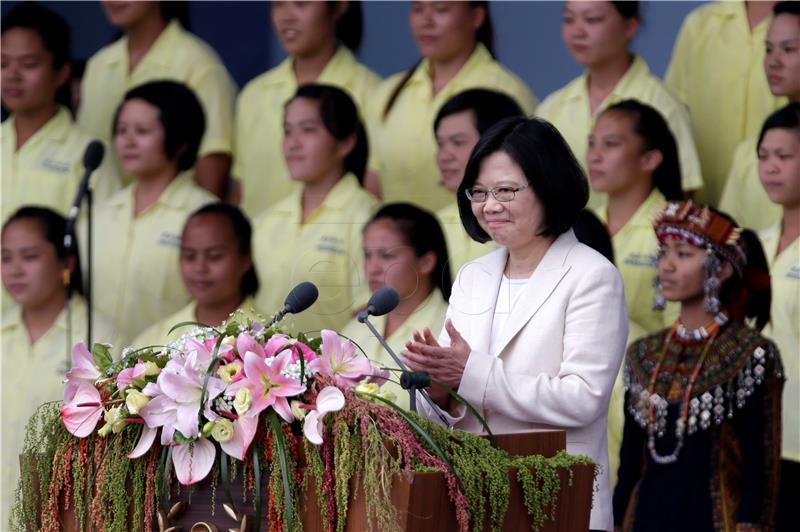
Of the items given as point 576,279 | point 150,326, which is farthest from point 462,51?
point 576,279

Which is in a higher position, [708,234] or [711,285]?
[708,234]

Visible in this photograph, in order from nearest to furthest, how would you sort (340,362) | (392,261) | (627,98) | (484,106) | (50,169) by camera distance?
1. (340,362)
2. (392,261)
3. (627,98)
4. (484,106)
5. (50,169)

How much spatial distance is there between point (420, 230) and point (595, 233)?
0.59m

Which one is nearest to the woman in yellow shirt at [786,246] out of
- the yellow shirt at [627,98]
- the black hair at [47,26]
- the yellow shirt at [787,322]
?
the yellow shirt at [787,322]

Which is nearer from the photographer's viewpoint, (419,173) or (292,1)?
(419,173)

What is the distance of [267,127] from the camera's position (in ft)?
17.7

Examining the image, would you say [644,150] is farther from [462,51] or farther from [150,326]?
[150,326]

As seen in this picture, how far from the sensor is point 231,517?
6.54 ft

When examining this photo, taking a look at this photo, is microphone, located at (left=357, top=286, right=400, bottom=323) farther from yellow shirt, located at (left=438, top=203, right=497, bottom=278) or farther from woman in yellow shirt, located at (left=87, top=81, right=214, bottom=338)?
woman in yellow shirt, located at (left=87, top=81, right=214, bottom=338)

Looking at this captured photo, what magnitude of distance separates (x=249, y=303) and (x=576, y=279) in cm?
298

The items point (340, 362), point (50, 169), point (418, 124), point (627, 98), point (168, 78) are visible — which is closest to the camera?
point (340, 362)

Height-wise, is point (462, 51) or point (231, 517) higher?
point (462, 51)

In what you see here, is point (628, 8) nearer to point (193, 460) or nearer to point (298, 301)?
point (298, 301)

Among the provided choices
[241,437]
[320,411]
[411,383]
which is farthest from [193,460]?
[411,383]
